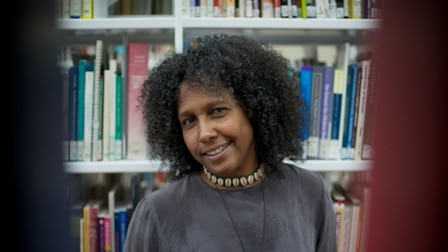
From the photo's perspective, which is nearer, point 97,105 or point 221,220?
point 221,220

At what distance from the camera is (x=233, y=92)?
832 millimetres

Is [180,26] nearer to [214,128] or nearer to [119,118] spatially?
[119,118]

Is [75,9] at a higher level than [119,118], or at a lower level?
higher

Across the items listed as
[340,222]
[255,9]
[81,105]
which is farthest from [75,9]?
[340,222]

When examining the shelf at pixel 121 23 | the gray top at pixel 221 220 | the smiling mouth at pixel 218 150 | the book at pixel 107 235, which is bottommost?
the book at pixel 107 235

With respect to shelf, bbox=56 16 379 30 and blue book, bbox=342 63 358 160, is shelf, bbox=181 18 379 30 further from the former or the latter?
blue book, bbox=342 63 358 160

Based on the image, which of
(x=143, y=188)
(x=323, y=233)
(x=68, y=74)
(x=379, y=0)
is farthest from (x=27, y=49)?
(x=143, y=188)

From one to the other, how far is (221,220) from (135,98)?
0.54 meters

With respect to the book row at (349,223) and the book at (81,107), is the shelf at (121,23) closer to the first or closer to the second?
the book at (81,107)

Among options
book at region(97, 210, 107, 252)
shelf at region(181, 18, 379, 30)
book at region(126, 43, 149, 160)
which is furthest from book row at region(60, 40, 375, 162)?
book at region(97, 210, 107, 252)

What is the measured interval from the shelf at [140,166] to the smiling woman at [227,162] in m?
0.24

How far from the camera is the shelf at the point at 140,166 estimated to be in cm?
117

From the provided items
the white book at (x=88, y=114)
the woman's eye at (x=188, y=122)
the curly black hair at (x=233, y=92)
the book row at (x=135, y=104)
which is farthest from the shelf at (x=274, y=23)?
the woman's eye at (x=188, y=122)

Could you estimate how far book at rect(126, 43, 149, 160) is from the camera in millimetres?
1212
